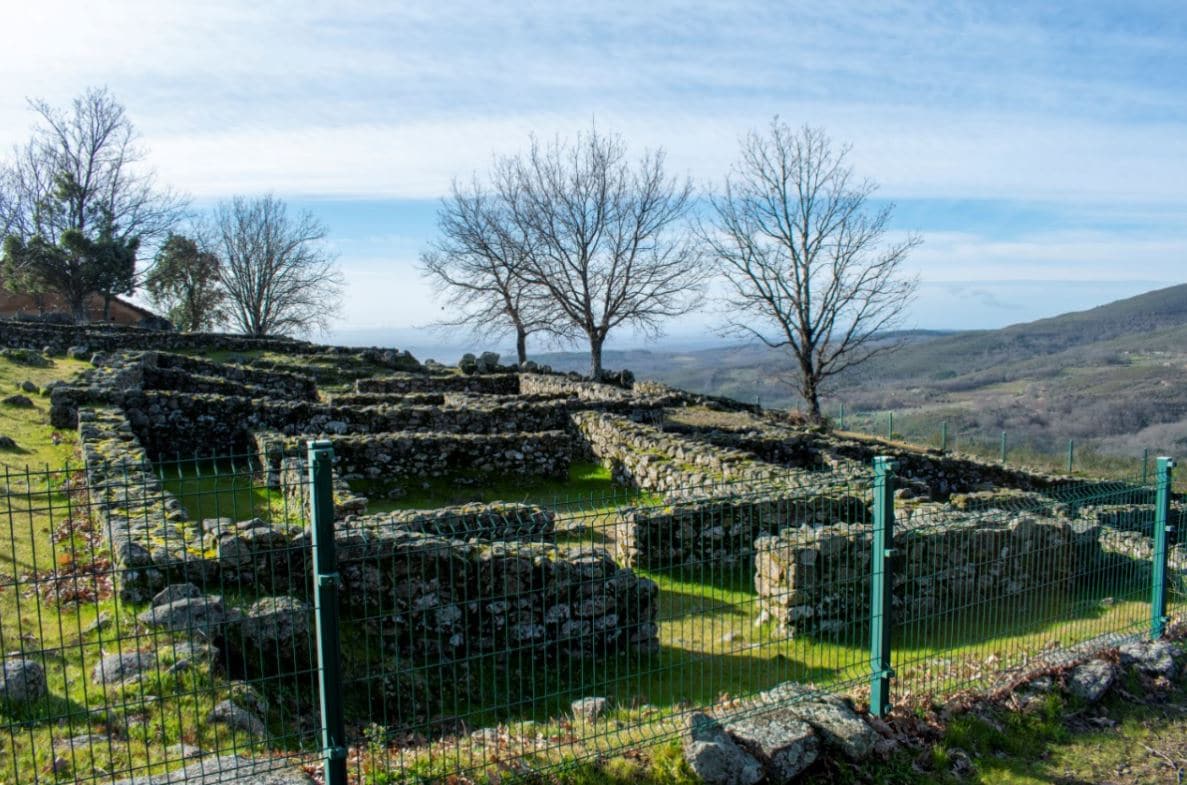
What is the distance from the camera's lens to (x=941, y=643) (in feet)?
27.1

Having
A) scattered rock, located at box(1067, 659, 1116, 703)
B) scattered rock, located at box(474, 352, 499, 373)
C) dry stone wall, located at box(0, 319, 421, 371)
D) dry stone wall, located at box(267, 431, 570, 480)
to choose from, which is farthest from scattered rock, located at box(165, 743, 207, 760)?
scattered rock, located at box(474, 352, 499, 373)

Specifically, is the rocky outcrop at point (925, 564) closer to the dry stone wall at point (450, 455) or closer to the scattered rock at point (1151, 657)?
the scattered rock at point (1151, 657)

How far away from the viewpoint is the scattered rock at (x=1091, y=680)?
694 centimetres

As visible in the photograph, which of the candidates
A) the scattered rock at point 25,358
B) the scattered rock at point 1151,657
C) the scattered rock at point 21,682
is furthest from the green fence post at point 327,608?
the scattered rock at point 25,358

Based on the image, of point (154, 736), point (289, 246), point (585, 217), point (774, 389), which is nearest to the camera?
point (154, 736)

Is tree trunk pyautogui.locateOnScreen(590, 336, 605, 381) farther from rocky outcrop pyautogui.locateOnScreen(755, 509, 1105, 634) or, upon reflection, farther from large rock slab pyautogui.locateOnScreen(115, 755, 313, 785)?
large rock slab pyautogui.locateOnScreen(115, 755, 313, 785)

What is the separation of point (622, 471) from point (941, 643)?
9.66m

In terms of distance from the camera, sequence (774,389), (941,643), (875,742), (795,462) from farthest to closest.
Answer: (774,389)
(795,462)
(941,643)
(875,742)

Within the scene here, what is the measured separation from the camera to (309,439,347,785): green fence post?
14.5ft

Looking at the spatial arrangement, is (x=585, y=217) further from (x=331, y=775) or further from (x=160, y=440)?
(x=331, y=775)

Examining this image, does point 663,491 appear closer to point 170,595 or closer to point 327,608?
point 170,595

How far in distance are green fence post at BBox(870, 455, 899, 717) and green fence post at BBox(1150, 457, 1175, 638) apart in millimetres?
3444

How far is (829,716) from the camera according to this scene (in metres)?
5.94

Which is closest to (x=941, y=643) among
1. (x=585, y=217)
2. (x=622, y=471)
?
(x=622, y=471)
